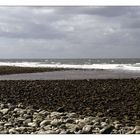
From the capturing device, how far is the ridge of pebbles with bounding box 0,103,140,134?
28.7ft

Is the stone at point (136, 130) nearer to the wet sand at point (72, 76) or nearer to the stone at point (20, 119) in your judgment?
the stone at point (20, 119)

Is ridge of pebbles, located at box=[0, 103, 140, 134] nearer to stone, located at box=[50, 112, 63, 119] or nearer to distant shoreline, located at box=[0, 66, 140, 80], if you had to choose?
stone, located at box=[50, 112, 63, 119]

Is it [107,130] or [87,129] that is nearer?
[107,130]

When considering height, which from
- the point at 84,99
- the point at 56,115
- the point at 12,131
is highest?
the point at 84,99

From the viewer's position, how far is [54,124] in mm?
9367

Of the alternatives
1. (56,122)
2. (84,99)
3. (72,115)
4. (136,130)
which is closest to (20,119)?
(56,122)

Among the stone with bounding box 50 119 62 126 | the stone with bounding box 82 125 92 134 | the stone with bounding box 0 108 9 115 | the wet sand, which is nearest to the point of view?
the stone with bounding box 82 125 92 134

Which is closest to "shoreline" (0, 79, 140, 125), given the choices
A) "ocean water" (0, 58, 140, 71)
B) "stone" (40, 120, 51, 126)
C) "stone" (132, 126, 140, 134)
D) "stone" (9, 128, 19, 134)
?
"stone" (132, 126, 140, 134)

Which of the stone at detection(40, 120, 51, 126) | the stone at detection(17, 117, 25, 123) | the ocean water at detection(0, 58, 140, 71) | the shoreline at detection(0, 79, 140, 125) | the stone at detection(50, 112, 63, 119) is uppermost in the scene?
the ocean water at detection(0, 58, 140, 71)

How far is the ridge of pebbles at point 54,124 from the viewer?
8758 mm

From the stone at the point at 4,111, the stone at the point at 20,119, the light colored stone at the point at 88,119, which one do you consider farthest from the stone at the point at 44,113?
the light colored stone at the point at 88,119

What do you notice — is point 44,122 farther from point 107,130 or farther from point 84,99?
point 84,99
